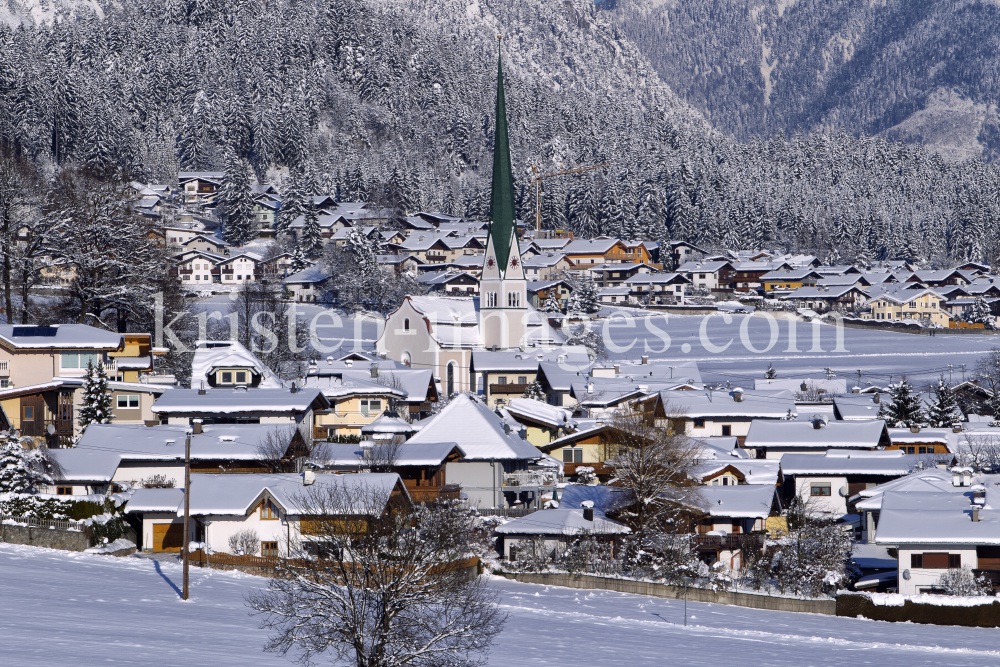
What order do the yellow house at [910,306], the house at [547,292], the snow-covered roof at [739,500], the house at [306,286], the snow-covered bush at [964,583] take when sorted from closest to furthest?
the snow-covered bush at [964,583] < the snow-covered roof at [739,500] < the house at [306,286] < the house at [547,292] < the yellow house at [910,306]

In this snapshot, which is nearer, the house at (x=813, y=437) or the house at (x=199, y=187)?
the house at (x=813, y=437)

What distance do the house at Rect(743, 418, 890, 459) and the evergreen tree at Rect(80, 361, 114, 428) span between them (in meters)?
22.2

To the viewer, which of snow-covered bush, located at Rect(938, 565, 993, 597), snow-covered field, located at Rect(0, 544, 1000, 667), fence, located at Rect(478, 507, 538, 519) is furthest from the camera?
fence, located at Rect(478, 507, 538, 519)

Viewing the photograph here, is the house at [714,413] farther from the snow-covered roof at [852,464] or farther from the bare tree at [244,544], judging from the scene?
the bare tree at [244,544]

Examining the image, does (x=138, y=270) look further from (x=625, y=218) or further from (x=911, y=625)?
(x=625, y=218)

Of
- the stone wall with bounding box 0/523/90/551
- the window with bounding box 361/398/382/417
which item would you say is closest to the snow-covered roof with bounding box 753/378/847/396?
the window with bounding box 361/398/382/417

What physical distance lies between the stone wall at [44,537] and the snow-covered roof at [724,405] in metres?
26.7

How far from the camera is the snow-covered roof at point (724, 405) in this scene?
49.2 meters

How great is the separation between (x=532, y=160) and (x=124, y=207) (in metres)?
111

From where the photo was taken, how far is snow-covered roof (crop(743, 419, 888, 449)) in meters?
44.3

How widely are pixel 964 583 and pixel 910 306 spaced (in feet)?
273

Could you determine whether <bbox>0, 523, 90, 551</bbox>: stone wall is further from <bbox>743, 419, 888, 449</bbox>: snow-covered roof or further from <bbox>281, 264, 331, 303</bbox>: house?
<bbox>281, 264, 331, 303</bbox>: house

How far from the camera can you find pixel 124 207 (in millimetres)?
54625

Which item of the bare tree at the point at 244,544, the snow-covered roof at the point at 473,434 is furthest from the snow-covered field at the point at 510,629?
the snow-covered roof at the point at 473,434
